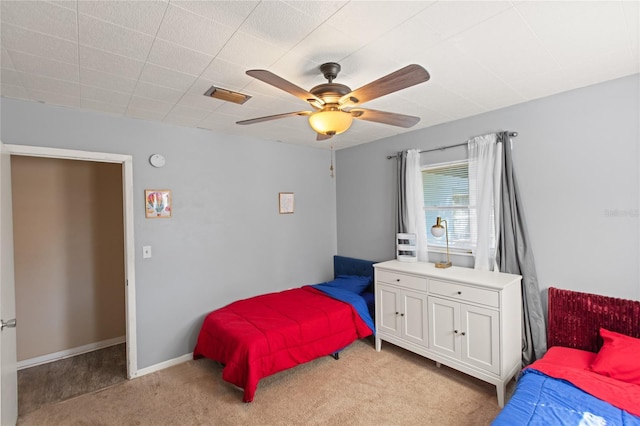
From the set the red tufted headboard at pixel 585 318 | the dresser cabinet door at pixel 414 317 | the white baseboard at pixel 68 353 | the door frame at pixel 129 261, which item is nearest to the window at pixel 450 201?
the dresser cabinet door at pixel 414 317

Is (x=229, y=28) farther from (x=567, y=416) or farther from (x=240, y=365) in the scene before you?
(x=567, y=416)

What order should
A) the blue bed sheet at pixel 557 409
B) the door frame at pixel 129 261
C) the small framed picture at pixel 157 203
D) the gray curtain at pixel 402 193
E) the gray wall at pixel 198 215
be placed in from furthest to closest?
the gray curtain at pixel 402 193
the small framed picture at pixel 157 203
the door frame at pixel 129 261
the gray wall at pixel 198 215
the blue bed sheet at pixel 557 409

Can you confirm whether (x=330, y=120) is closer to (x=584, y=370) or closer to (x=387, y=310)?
(x=387, y=310)

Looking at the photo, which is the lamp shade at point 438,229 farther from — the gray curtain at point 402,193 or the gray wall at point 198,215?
the gray wall at point 198,215

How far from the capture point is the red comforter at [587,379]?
1.72 metres

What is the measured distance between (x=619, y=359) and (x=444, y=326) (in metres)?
1.15

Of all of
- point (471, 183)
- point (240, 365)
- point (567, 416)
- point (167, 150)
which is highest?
point (167, 150)

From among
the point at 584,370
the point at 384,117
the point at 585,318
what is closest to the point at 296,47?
the point at 384,117

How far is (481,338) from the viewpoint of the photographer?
256cm

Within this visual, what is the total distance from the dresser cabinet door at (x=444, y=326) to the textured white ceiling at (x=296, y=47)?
1842 mm

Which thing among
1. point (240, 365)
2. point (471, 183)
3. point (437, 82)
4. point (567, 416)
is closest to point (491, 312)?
point (567, 416)

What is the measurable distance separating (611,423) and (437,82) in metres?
2.28

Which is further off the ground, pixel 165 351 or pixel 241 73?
pixel 241 73

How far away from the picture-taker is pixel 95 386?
280 centimetres
